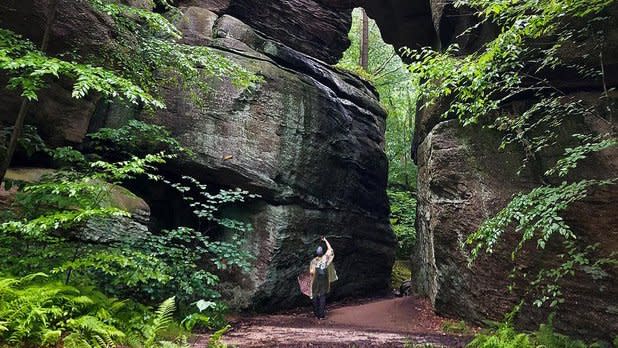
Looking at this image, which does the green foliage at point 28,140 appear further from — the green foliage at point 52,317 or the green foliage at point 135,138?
the green foliage at point 52,317

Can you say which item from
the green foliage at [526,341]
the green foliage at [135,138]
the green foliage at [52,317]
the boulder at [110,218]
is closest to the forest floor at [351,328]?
the green foliage at [526,341]

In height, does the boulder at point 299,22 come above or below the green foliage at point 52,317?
above

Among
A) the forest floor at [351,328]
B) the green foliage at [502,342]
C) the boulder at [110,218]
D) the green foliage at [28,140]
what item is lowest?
the forest floor at [351,328]

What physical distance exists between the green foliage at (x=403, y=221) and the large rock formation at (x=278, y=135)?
381cm

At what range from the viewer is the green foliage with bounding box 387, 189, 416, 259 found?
19.9 m

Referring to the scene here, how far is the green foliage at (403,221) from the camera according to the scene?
1986 cm

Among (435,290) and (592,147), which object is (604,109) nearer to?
(592,147)

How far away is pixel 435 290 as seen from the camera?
952cm

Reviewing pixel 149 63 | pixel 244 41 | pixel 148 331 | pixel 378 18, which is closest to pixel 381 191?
pixel 378 18

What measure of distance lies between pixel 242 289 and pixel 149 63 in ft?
19.5

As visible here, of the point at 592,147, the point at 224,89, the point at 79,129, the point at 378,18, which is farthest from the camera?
the point at 378,18

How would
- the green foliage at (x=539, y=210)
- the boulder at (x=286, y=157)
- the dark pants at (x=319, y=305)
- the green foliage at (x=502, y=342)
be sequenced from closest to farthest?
the green foliage at (x=539, y=210) → the green foliage at (x=502, y=342) → the dark pants at (x=319, y=305) → the boulder at (x=286, y=157)

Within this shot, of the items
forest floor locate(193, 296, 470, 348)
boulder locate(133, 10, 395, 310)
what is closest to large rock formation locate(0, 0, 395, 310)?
boulder locate(133, 10, 395, 310)

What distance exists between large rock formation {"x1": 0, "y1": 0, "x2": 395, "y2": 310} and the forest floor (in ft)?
3.91
